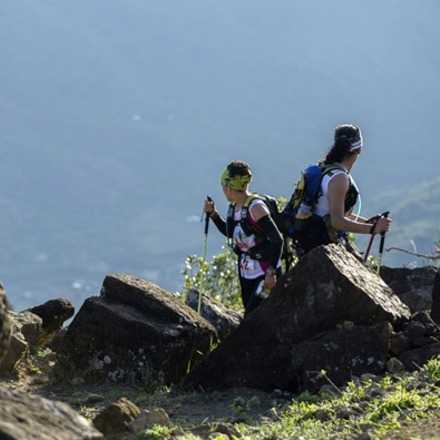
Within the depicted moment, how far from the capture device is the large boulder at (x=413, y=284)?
18.8 metres

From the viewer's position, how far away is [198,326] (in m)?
15.0

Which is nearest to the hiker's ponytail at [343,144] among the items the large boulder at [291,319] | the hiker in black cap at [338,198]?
the hiker in black cap at [338,198]

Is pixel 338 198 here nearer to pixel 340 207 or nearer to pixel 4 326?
pixel 340 207

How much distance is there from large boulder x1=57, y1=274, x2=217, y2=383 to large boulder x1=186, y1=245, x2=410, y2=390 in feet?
2.05

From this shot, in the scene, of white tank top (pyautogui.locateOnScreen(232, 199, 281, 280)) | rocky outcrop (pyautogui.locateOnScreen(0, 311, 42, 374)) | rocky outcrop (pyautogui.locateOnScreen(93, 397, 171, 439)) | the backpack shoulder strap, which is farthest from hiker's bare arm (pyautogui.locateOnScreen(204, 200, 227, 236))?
rocky outcrop (pyautogui.locateOnScreen(93, 397, 171, 439))

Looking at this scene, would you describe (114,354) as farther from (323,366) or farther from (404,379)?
(404,379)

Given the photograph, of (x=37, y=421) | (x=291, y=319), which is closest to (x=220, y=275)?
(x=291, y=319)

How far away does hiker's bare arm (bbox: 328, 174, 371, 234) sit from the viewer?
14.6m

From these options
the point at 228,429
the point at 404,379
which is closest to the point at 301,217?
the point at 404,379

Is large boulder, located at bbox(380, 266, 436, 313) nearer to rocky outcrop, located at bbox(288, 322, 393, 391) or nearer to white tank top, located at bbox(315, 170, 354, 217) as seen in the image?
white tank top, located at bbox(315, 170, 354, 217)

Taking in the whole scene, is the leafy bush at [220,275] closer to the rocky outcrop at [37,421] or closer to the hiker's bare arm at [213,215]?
the hiker's bare arm at [213,215]

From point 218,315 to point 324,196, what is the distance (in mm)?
3077

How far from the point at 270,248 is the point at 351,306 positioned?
6.22ft

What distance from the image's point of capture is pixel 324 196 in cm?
1503
